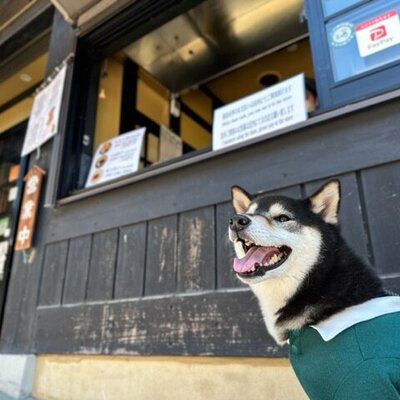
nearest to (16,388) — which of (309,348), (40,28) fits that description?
(309,348)

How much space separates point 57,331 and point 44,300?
0.31m

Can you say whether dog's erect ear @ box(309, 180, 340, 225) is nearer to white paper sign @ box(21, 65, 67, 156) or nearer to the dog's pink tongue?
the dog's pink tongue

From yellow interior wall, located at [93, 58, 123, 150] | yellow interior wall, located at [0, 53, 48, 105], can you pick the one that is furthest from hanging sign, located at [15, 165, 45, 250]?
yellow interior wall, located at [0, 53, 48, 105]

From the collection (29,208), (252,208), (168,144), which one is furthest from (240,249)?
(168,144)

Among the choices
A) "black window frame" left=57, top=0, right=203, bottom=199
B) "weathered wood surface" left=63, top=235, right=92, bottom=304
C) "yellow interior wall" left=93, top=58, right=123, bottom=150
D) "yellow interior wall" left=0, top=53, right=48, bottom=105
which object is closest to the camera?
"weathered wood surface" left=63, top=235, right=92, bottom=304

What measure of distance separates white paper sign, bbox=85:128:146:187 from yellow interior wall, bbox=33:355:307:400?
1312 mm

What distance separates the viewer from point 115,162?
296cm

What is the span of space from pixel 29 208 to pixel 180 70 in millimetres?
2337

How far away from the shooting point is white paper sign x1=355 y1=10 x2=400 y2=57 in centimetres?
181

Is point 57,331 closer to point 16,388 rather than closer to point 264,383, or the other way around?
point 16,388

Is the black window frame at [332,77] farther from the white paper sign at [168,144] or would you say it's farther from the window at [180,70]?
the white paper sign at [168,144]

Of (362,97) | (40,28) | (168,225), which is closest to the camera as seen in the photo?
(362,97)

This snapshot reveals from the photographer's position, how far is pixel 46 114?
11.2 ft

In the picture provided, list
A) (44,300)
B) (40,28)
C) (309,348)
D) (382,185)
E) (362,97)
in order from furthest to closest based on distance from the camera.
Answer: (40,28)
(44,300)
(362,97)
(382,185)
(309,348)
